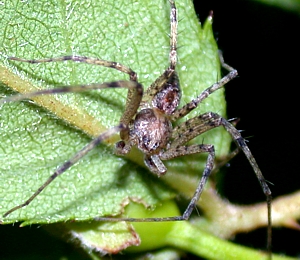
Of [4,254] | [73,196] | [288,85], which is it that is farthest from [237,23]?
[4,254]

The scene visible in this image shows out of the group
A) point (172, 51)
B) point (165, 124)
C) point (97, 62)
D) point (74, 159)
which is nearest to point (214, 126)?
point (165, 124)

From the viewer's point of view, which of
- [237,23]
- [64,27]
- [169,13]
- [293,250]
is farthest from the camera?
[237,23]

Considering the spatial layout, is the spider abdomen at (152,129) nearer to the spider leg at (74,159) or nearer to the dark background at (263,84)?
the spider leg at (74,159)

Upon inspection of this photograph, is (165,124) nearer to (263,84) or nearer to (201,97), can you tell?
(201,97)

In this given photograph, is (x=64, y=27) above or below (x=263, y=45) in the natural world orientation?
above

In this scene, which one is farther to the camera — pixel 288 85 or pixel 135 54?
pixel 288 85

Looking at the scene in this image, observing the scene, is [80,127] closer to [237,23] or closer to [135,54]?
[135,54]

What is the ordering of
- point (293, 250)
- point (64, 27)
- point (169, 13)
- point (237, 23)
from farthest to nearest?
1. point (237, 23)
2. point (293, 250)
3. point (169, 13)
4. point (64, 27)
